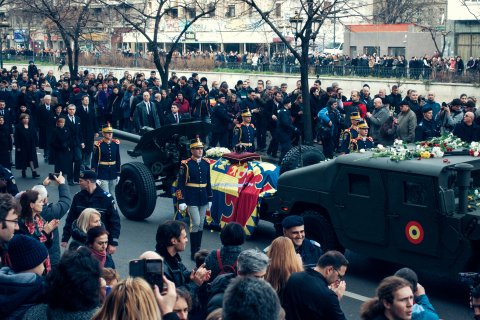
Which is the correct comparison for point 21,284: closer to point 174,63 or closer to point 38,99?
point 38,99

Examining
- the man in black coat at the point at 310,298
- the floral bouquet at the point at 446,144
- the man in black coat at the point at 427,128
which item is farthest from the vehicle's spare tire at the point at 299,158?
the man in black coat at the point at 310,298

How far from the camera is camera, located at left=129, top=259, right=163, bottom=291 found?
5528 mm

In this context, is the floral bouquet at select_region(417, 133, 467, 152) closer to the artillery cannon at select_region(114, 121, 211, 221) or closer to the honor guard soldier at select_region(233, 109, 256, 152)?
the artillery cannon at select_region(114, 121, 211, 221)

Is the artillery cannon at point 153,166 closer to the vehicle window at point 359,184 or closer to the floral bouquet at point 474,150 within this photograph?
the vehicle window at point 359,184

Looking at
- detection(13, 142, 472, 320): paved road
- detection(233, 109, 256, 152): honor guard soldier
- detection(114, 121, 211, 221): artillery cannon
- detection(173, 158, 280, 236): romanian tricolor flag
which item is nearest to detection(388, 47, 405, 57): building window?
detection(233, 109, 256, 152): honor guard soldier

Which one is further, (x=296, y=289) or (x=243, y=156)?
(x=243, y=156)

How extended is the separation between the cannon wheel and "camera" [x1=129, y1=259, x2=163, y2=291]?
28.6 ft

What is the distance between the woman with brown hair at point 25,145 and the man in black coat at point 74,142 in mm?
1256

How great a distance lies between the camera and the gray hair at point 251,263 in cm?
645

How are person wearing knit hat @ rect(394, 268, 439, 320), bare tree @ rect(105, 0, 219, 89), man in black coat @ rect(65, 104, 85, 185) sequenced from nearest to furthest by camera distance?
1. person wearing knit hat @ rect(394, 268, 439, 320)
2. man in black coat @ rect(65, 104, 85, 185)
3. bare tree @ rect(105, 0, 219, 89)

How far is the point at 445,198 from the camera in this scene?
9.95 m

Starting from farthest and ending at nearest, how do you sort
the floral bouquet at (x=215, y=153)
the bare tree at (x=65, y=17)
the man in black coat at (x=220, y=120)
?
the bare tree at (x=65, y=17) < the man in black coat at (x=220, y=120) < the floral bouquet at (x=215, y=153)

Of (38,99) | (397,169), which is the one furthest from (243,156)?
(38,99)

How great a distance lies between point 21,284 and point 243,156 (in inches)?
314
